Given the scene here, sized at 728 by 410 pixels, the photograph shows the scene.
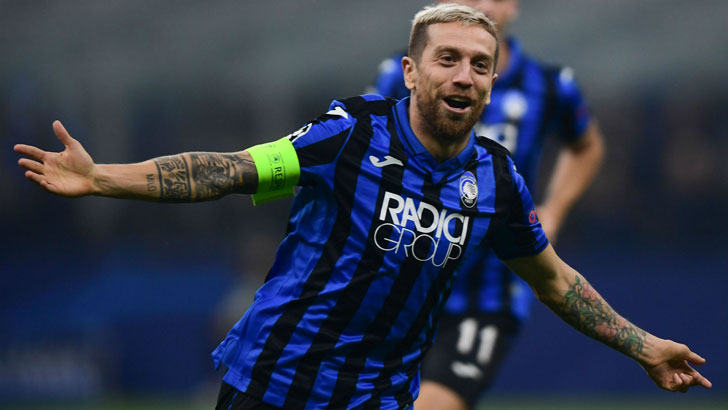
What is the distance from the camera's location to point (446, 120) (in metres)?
3.49

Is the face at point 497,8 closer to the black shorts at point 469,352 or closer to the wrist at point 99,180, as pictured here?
the black shorts at point 469,352

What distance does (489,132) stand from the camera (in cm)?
543

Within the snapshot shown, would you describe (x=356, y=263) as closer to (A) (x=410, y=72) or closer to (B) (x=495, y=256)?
(A) (x=410, y=72)

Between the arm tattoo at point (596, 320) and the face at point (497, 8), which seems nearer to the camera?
the arm tattoo at point (596, 320)

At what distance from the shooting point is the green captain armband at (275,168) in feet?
10.7

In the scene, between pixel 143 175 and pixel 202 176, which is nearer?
pixel 143 175

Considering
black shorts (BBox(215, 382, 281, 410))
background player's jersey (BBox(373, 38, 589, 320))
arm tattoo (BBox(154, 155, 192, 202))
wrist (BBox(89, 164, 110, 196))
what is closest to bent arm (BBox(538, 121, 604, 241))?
background player's jersey (BBox(373, 38, 589, 320))

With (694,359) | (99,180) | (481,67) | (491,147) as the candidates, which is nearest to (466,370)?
(694,359)

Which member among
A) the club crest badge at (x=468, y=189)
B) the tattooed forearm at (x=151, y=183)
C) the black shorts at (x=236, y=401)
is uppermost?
the tattooed forearm at (x=151, y=183)

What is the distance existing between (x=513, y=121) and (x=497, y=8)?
630 millimetres

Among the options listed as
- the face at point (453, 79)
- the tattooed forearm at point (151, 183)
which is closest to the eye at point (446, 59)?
the face at point (453, 79)

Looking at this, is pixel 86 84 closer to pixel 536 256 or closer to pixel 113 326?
pixel 113 326

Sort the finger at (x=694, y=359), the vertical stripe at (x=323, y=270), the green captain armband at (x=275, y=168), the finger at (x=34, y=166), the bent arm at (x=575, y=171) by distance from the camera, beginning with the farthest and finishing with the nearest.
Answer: the bent arm at (x=575, y=171)
the finger at (x=694, y=359)
the vertical stripe at (x=323, y=270)
the green captain armband at (x=275, y=168)
the finger at (x=34, y=166)

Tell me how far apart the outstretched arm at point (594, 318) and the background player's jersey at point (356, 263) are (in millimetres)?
417
